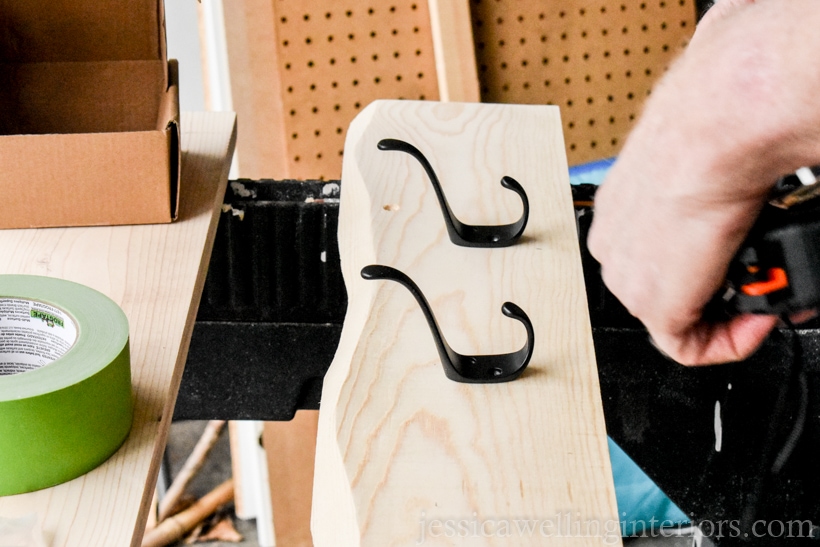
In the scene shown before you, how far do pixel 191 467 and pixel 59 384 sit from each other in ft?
4.61

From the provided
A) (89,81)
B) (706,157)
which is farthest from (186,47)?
(706,157)

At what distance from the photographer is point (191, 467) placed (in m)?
1.80

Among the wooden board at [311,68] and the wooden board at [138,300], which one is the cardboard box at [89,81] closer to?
the wooden board at [138,300]

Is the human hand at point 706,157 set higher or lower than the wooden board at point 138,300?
higher

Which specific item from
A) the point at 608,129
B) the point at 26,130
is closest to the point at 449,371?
the point at 26,130

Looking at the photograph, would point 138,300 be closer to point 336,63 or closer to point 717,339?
point 717,339

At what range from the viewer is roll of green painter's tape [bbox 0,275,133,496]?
0.48m

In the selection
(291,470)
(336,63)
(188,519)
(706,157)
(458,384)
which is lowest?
(188,519)

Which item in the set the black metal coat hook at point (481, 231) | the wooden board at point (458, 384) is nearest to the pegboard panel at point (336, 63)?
the wooden board at point (458, 384)

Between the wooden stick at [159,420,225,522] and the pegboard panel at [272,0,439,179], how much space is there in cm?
70

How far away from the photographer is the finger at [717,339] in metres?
0.56

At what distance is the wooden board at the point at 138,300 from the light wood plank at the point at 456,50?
49cm

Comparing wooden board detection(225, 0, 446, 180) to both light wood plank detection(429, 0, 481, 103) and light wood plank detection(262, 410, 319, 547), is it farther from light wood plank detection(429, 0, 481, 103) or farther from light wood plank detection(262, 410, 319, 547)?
light wood plank detection(262, 410, 319, 547)

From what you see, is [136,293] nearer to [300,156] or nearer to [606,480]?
[606,480]
